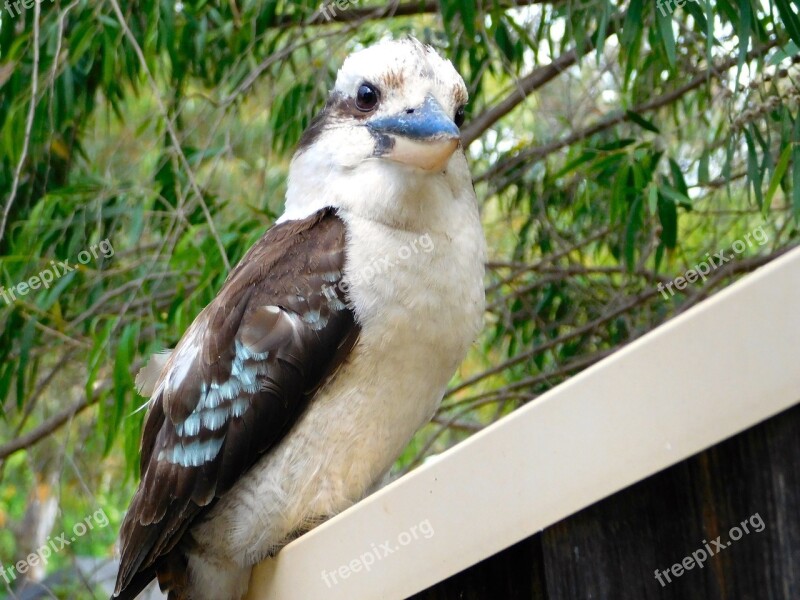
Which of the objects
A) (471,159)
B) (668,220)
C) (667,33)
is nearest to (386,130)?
(667,33)

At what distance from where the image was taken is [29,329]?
2.80 meters

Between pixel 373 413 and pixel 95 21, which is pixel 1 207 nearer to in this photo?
pixel 95 21

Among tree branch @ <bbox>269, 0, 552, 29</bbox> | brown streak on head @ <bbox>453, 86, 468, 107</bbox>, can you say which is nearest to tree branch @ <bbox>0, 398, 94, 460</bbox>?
tree branch @ <bbox>269, 0, 552, 29</bbox>

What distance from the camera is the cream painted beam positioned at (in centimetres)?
76

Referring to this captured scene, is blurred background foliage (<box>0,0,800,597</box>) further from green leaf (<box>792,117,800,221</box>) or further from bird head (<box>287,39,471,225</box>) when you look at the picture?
bird head (<box>287,39,471,225</box>)

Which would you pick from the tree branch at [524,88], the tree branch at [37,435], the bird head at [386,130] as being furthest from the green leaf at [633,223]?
the tree branch at [37,435]

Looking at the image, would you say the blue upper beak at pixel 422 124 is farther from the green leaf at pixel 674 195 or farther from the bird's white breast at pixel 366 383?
the green leaf at pixel 674 195

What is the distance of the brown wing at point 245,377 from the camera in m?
1.61

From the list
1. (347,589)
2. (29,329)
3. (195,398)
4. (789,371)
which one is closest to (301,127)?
(29,329)

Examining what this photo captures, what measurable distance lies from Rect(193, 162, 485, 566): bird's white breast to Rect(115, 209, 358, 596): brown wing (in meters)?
0.03

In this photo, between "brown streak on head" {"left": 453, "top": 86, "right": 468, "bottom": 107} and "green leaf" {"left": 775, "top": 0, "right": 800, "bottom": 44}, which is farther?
"green leaf" {"left": 775, "top": 0, "right": 800, "bottom": 44}

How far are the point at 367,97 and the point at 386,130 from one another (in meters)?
0.13

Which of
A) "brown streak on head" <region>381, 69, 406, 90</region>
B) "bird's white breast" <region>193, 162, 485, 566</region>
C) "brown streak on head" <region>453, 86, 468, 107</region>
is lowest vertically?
"bird's white breast" <region>193, 162, 485, 566</region>

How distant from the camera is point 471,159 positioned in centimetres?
336
